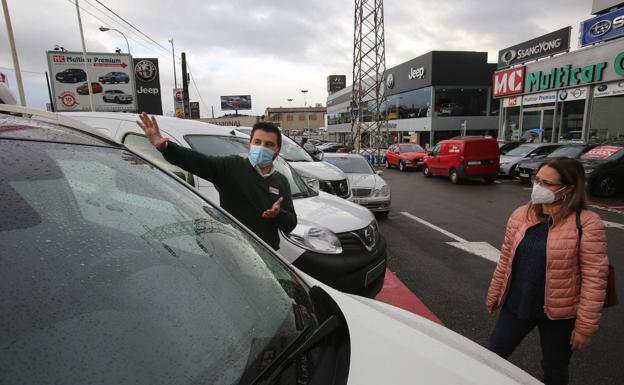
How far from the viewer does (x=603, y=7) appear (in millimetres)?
17203

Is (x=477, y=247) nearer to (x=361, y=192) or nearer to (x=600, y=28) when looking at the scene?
(x=361, y=192)

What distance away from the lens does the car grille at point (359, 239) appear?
3467 millimetres

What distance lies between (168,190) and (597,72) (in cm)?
2195

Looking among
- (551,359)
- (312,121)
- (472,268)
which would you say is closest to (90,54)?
(472,268)

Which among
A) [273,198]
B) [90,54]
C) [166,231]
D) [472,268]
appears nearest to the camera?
[166,231]

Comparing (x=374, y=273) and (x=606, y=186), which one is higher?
(x=374, y=273)

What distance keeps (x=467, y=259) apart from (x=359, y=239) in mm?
2745

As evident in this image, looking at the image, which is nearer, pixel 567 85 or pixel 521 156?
pixel 521 156

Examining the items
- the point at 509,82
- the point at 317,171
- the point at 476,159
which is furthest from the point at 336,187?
the point at 509,82

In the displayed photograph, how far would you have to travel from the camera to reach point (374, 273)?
3490mm

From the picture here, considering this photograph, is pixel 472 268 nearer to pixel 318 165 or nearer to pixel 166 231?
pixel 318 165

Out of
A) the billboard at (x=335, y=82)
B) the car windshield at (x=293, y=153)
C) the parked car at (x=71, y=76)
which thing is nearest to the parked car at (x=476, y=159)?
the car windshield at (x=293, y=153)

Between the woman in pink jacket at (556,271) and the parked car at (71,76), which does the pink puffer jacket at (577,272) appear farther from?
the parked car at (71,76)

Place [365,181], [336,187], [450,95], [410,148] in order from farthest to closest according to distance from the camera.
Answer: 1. [450,95]
2. [410,148]
3. [365,181]
4. [336,187]
